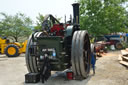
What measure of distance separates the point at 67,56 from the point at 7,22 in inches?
823

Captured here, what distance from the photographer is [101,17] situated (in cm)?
1989

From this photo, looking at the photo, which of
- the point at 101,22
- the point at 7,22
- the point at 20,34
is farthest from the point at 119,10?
the point at 7,22

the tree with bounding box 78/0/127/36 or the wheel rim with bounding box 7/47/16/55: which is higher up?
the tree with bounding box 78/0/127/36

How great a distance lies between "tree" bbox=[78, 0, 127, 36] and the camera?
19781mm

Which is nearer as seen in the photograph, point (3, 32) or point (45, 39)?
point (45, 39)

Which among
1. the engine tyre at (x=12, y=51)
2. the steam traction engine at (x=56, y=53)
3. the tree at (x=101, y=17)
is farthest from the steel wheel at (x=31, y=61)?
the tree at (x=101, y=17)

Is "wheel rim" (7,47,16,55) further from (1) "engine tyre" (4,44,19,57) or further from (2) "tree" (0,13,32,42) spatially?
(2) "tree" (0,13,32,42)

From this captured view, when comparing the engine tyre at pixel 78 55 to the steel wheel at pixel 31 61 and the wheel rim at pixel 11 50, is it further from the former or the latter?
the wheel rim at pixel 11 50

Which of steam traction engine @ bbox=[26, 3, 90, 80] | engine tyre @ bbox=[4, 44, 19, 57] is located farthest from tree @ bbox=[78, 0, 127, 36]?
steam traction engine @ bbox=[26, 3, 90, 80]

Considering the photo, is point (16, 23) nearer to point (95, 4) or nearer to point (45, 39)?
point (95, 4)

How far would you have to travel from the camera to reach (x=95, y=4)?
66.0 feet

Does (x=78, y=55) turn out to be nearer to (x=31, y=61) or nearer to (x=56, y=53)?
(x=56, y=53)

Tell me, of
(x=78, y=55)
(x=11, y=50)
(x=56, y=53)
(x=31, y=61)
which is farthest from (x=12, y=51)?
(x=78, y=55)

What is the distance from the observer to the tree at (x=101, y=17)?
19781 millimetres
